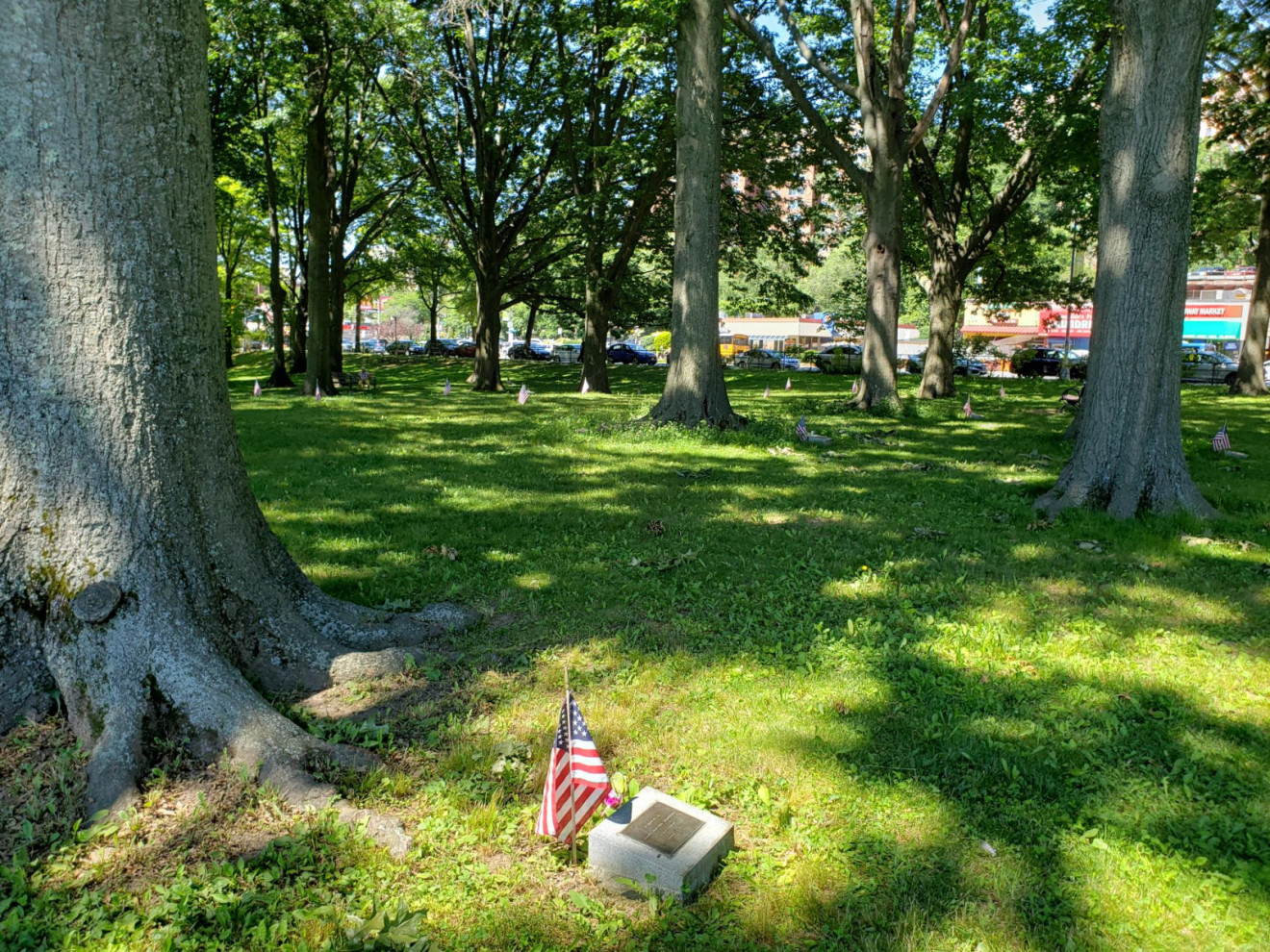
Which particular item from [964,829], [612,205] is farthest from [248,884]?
[612,205]

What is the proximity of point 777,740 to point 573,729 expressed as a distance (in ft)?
3.77

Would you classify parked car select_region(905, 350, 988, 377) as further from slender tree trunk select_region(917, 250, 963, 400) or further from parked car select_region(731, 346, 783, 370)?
slender tree trunk select_region(917, 250, 963, 400)

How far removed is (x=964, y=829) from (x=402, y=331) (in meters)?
125

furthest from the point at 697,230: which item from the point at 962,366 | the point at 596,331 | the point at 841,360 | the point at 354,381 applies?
the point at 962,366

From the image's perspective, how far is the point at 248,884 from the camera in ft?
9.18

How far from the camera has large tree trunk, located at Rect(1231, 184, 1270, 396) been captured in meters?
22.9

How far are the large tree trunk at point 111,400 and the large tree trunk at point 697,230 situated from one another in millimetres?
9500

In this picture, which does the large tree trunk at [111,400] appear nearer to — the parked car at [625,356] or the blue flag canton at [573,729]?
the blue flag canton at [573,729]

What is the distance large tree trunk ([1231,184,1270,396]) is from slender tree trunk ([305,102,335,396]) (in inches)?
973

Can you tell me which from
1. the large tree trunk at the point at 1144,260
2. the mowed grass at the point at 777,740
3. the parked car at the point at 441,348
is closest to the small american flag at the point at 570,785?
the mowed grass at the point at 777,740

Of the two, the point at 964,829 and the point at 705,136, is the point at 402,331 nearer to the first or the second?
the point at 705,136

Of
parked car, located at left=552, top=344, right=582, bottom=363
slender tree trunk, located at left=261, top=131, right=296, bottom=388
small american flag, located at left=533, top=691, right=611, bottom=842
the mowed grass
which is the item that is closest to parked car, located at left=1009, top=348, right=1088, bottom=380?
parked car, located at left=552, top=344, right=582, bottom=363

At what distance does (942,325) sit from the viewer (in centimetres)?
2270

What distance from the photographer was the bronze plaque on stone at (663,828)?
2.93m
